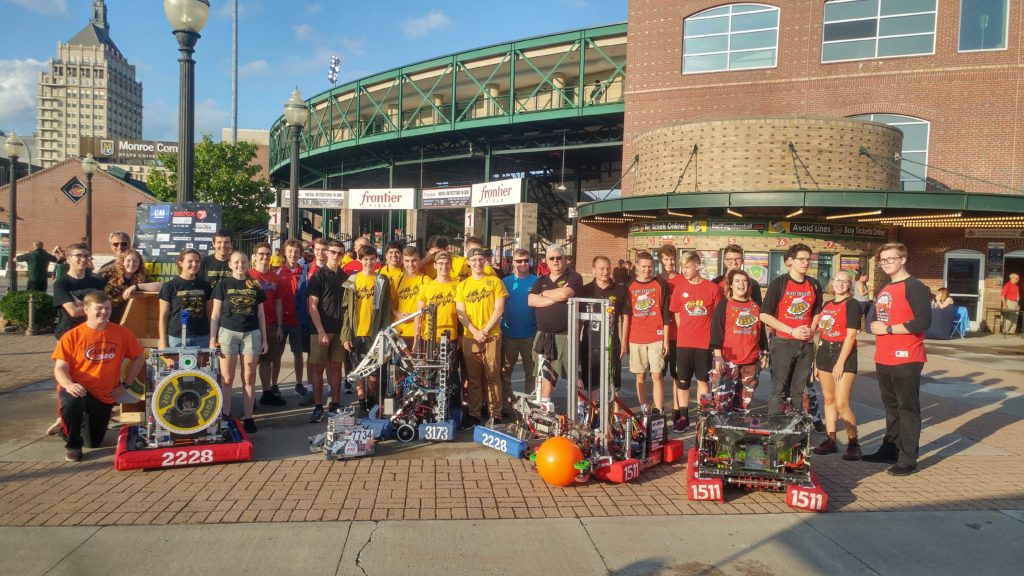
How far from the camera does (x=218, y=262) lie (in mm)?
6879

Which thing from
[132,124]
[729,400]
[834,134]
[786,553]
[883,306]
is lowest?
[786,553]

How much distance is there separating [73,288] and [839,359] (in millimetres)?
7612

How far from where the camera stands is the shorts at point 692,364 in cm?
673

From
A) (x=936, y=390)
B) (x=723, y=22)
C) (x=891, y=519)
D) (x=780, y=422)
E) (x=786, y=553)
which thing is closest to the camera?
(x=786, y=553)

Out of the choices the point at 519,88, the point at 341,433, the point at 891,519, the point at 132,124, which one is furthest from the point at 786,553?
the point at 132,124

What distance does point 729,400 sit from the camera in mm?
6262

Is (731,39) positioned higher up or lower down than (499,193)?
higher up

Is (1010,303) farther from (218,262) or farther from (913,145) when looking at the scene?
(218,262)

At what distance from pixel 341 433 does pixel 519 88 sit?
28.5 meters

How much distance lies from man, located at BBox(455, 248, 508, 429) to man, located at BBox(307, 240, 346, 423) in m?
1.45

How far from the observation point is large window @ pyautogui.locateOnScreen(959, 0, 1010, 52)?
1956 centimetres

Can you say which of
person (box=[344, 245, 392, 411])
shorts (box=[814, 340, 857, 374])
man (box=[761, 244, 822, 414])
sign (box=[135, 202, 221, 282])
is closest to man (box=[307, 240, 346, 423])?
person (box=[344, 245, 392, 411])

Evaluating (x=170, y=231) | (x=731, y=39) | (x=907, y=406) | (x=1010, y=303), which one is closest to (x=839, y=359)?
(x=907, y=406)

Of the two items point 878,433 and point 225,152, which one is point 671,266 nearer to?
point 878,433
